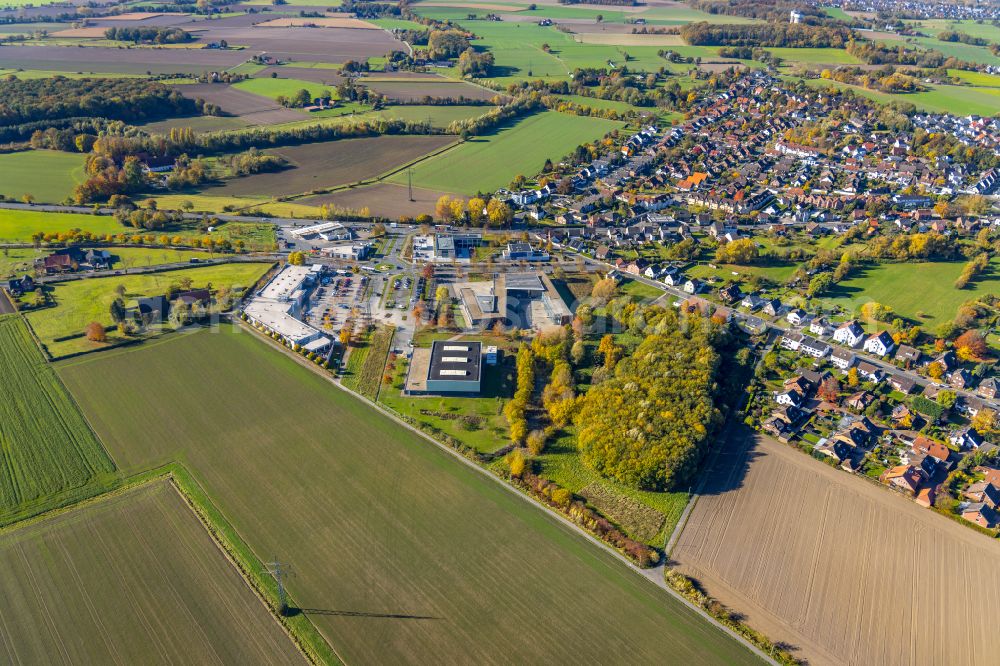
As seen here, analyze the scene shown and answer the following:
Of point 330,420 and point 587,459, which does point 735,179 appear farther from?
point 330,420

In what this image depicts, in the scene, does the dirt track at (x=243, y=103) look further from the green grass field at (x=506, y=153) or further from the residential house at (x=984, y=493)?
the residential house at (x=984, y=493)

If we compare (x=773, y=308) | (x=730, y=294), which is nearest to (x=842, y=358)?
(x=773, y=308)

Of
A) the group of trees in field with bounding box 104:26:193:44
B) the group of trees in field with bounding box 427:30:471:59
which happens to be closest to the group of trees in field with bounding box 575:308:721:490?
the group of trees in field with bounding box 427:30:471:59

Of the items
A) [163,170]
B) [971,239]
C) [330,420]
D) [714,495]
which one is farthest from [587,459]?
[163,170]

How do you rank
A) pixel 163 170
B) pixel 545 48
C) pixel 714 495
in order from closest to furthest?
pixel 714 495 < pixel 163 170 < pixel 545 48

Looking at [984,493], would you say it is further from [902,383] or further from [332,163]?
[332,163]

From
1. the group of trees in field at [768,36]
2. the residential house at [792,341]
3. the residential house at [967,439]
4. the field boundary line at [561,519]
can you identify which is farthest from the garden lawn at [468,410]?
the group of trees in field at [768,36]
